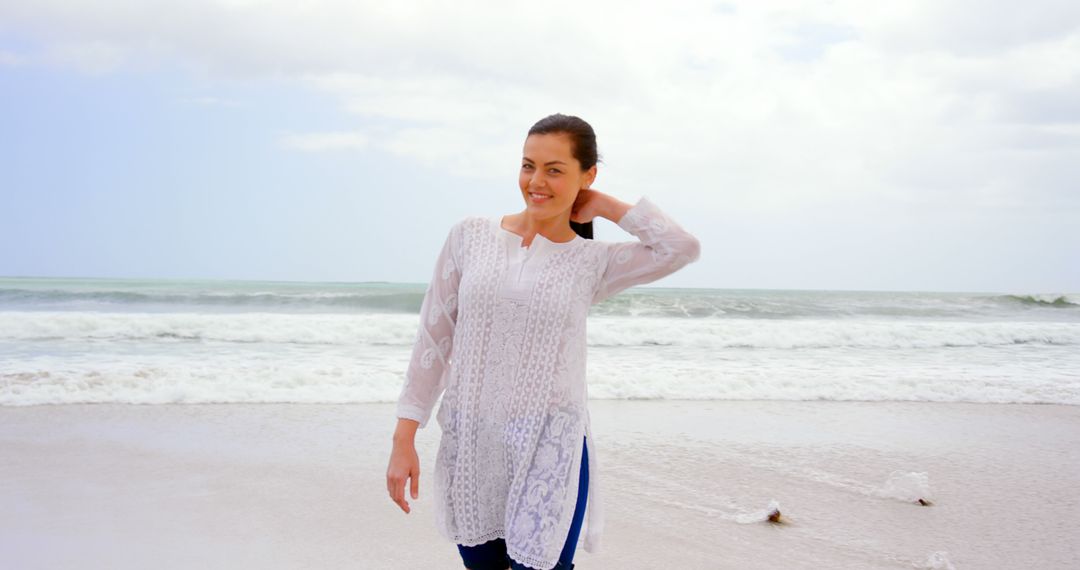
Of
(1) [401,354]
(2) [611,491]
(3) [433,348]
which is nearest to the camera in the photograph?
(3) [433,348]

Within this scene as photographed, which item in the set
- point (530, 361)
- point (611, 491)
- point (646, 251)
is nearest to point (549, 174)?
point (646, 251)

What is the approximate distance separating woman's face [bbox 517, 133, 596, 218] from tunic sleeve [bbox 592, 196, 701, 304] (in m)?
0.16

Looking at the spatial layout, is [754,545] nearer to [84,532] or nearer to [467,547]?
[467,547]

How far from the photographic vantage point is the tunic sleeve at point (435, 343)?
185cm

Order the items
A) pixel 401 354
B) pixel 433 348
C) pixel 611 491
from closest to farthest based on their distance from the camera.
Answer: pixel 433 348 → pixel 611 491 → pixel 401 354

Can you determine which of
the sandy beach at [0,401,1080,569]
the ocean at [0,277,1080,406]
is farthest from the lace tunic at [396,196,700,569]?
the ocean at [0,277,1080,406]

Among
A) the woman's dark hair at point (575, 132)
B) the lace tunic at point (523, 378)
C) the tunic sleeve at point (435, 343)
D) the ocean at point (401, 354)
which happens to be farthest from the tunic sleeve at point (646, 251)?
the ocean at point (401, 354)

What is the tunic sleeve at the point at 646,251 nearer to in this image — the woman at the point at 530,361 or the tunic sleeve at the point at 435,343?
the woman at the point at 530,361

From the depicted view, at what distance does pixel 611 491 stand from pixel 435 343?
9.38 ft

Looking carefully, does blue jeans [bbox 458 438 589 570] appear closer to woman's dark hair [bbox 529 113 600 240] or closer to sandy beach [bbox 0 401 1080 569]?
woman's dark hair [bbox 529 113 600 240]

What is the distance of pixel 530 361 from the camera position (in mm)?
1751

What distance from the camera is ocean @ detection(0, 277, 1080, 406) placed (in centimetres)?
736

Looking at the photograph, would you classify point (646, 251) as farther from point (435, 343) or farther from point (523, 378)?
point (435, 343)

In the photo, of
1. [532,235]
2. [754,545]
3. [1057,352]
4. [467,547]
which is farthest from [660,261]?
[1057,352]
